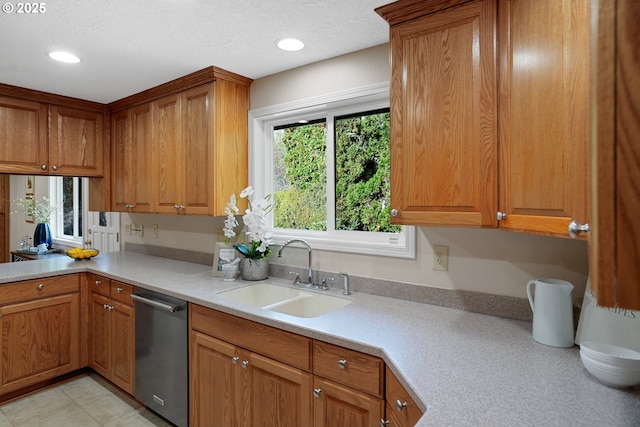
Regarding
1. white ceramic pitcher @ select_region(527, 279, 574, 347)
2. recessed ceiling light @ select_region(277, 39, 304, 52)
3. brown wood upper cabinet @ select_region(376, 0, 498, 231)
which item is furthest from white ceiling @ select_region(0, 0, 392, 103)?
white ceramic pitcher @ select_region(527, 279, 574, 347)

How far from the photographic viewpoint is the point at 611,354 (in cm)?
118

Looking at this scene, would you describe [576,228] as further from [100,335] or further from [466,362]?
[100,335]

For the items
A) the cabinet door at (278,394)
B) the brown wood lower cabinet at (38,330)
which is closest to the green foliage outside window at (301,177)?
the cabinet door at (278,394)

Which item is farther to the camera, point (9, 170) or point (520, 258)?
point (9, 170)

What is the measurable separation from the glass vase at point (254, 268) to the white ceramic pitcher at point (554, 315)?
1.55 metres

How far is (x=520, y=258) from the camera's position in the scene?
1.64 m

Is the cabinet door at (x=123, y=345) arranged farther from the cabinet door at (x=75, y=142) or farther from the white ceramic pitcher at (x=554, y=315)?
the white ceramic pitcher at (x=554, y=315)

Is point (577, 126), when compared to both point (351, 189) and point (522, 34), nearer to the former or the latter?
point (522, 34)

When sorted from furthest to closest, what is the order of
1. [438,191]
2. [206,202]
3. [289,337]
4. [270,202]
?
[270,202]
[206,202]
[289,337]
[438,191]

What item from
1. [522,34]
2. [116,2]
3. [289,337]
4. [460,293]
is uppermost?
[116,2]

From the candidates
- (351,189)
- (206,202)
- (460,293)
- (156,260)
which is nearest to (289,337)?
(460,293)

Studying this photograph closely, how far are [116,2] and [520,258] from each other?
205cm

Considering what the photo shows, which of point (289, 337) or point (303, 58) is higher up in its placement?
point (303, 58)

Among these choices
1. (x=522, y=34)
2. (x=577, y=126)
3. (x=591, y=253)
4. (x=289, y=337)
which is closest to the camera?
(x=591, y=253)
